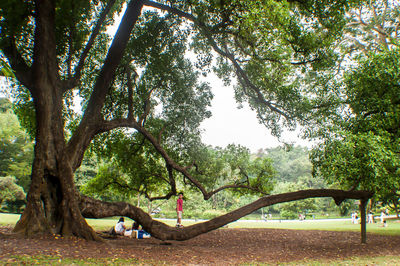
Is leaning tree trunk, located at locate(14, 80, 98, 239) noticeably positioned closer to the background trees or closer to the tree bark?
the tree bark

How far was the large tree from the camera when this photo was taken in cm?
682

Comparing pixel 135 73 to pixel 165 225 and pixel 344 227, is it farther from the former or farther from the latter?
pixel 344 227

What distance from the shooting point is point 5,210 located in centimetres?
2525

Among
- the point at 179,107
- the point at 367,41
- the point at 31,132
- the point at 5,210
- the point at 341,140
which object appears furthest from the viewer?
the point at 5,210

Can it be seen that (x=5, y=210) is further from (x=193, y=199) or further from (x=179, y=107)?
(x=179, y=107)

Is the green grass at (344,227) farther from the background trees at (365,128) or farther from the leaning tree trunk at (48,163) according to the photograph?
the leaning tree trunk at (48,163)

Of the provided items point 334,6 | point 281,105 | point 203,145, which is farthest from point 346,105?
point 203,145

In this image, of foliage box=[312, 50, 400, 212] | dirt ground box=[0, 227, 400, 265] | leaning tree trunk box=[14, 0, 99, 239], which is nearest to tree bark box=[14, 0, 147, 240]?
leaning tree trunk box=[14, 0, 99, 239]

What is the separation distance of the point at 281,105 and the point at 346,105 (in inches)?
88.6

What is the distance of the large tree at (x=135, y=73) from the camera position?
682 cm

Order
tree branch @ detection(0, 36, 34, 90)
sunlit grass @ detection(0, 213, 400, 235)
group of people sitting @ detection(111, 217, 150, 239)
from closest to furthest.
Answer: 1. tree branch @ detection(0, 36, 34, 90)
2. group of people sitting @ detection(111, 217, 150, 239)
3. sunlit grass @ detection(0, 213, 400, 235)

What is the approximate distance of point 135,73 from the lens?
1139 cm

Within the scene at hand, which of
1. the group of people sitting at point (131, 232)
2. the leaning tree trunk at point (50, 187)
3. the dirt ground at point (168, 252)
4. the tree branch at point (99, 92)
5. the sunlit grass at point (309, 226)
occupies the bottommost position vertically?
the sunlit grass at point (309, 226)

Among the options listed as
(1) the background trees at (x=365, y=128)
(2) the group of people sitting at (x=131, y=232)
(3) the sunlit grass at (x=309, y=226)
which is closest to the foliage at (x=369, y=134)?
(1) the background trees at (x=365, y=128)
